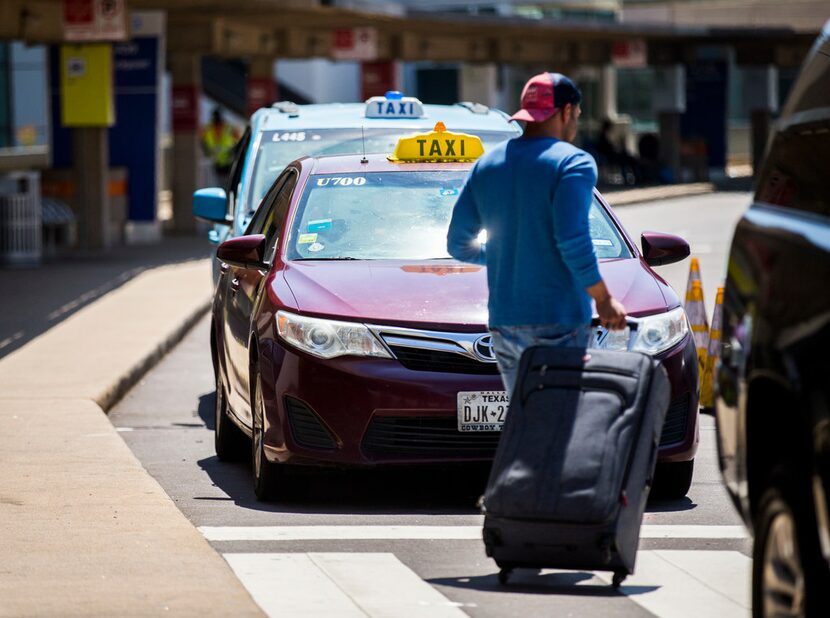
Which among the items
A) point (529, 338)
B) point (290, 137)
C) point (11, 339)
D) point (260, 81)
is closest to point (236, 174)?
point (290, 137)

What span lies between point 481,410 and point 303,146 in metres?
4.76

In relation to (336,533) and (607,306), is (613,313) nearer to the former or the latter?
(607,306)

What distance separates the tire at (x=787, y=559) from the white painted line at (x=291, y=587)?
160cm

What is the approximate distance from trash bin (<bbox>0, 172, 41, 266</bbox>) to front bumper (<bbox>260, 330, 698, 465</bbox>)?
54.5 feet

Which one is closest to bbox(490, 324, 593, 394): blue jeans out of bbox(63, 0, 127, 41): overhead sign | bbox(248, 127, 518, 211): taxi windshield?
bbox(248, 127, 518, 211): taxi windshield

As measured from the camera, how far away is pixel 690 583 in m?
6.84

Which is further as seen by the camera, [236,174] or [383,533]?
[236,174]

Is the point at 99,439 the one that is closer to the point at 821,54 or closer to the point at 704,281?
the point at 821,54

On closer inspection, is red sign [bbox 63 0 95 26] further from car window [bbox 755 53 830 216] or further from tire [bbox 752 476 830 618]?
tire [bbox 752 476 830 618]

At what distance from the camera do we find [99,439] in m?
10.3

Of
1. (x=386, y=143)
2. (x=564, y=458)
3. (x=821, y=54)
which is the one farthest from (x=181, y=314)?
(x=821, y=54)

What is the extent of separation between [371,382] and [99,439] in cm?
254

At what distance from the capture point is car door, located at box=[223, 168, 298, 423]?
9.41 metres

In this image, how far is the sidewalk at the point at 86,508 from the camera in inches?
256
